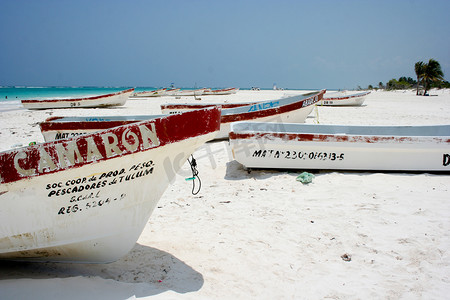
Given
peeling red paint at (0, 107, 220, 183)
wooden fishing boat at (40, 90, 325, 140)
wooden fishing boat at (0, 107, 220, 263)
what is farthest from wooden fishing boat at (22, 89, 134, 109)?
peeling red paint at (0, 107, 220, 183)

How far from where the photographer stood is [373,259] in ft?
9.31

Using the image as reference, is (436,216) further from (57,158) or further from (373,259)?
(57,158)

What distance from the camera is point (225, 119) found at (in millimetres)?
8414

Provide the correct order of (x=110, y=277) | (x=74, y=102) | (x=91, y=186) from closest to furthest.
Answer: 1. (x=91, y=186)
2. (x=110, y=277)
3. (x=74, y=102)

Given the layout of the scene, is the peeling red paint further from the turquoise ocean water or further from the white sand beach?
the turquoise ocean water

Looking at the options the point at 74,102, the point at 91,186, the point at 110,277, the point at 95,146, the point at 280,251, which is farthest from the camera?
the point at 74,102

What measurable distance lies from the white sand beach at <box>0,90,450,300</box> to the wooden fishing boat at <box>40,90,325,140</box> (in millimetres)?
3723

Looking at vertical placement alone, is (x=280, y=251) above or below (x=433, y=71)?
below

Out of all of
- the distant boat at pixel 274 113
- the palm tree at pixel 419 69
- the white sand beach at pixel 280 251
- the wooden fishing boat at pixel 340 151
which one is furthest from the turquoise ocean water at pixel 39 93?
the palm tree at pixel 419 69

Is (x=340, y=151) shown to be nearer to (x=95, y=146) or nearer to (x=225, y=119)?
(x=225, y=119)

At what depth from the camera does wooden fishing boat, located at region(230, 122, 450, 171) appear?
5371mm

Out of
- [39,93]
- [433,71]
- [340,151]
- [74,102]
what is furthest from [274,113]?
[39,93]

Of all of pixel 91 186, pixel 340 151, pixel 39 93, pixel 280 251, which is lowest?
pixel 280 251

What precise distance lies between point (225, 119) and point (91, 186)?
20.5ft
